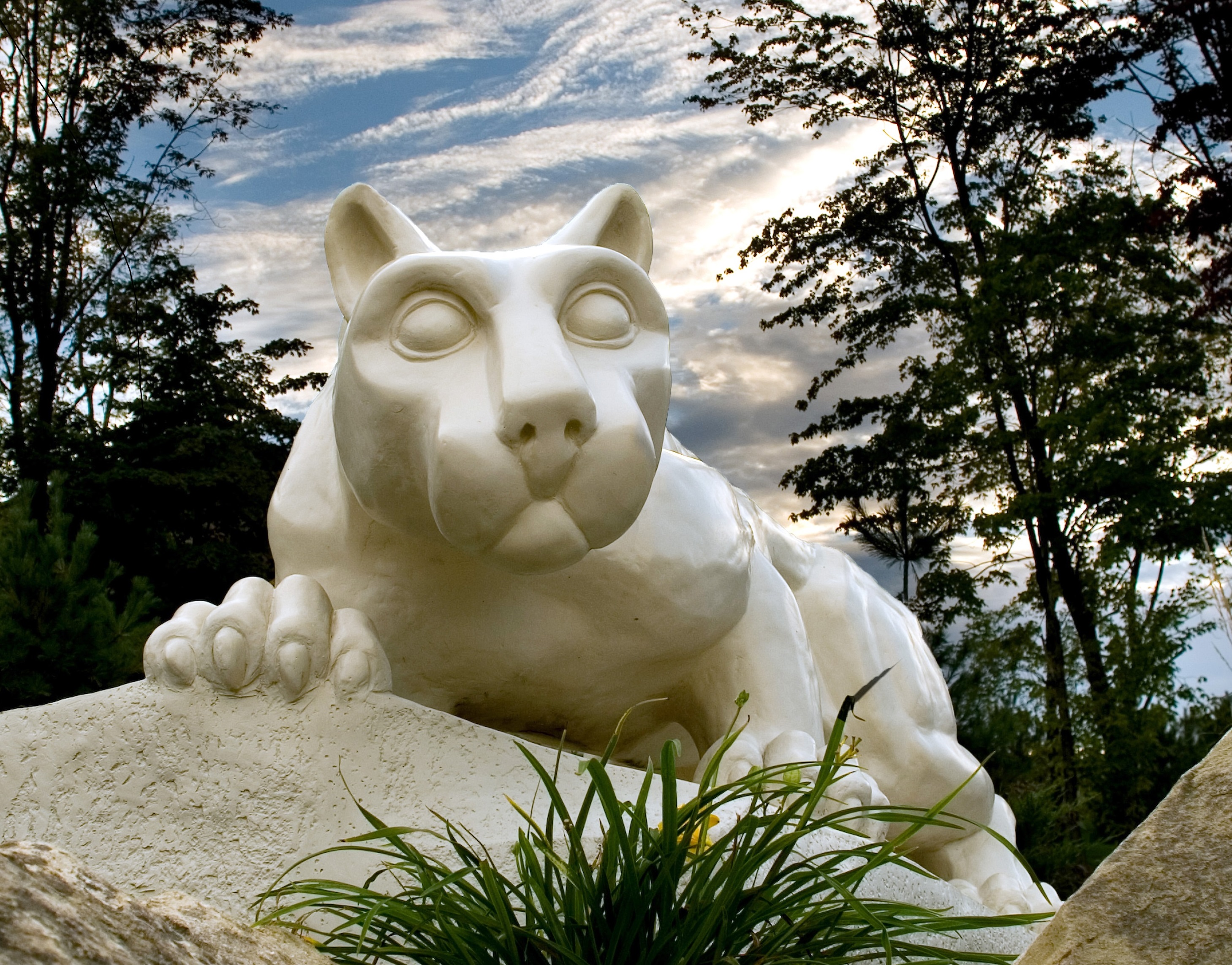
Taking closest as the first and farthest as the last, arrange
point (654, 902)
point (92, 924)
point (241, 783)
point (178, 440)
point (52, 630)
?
point (92, 924) → point (654, 902) → point (241, 783) → point (52, 630) → point (178, 440)

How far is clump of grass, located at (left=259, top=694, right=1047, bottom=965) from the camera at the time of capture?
1.44m

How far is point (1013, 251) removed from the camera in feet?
38.7

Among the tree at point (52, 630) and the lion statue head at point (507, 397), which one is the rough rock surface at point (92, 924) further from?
the tree at point (52, 630)

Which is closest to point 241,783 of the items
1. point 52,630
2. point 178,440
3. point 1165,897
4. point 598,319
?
point 598,319

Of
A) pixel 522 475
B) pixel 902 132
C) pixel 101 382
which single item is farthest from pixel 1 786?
pixel 902 132

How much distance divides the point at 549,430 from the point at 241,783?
786 mm

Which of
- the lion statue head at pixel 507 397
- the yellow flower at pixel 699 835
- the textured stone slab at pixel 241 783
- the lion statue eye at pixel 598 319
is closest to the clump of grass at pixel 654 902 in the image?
the yellow flower at pixel 699 835

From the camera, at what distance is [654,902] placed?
146 cm

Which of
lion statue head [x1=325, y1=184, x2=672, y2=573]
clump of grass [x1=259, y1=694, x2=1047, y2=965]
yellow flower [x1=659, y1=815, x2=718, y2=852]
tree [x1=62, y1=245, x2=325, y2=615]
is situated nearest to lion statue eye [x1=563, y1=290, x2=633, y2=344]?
lion statue head [x1=325, y1=184, x2=672, y2=573]

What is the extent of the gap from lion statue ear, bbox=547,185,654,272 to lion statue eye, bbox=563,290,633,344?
25cm

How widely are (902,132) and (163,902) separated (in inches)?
547

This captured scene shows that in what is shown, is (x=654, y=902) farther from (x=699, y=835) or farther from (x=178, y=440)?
(x=178, y=440)

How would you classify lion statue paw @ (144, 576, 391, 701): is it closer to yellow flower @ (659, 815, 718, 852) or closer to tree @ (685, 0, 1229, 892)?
yellow flower @ (659, 815, 718, 852)

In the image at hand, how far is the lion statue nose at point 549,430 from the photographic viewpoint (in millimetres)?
1545
